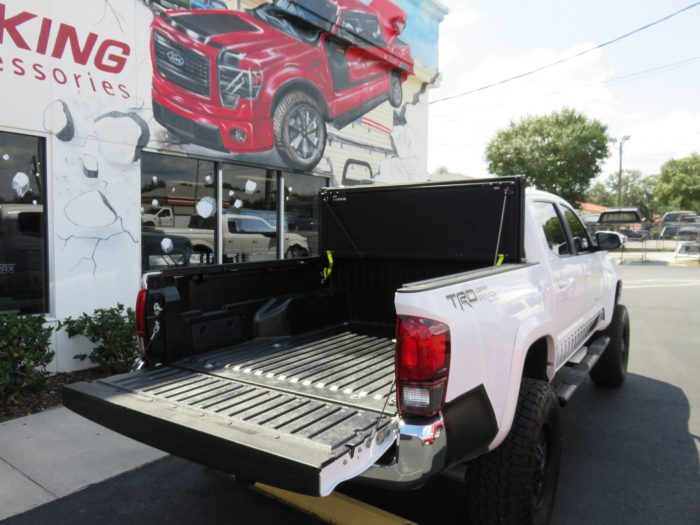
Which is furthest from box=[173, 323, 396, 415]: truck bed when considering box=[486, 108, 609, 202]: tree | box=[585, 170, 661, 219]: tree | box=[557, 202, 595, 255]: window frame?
box=[585, 170, 661, 219]: tree

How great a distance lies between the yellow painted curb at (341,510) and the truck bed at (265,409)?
0.66m

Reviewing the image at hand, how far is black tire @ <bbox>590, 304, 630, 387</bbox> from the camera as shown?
5.35 meters

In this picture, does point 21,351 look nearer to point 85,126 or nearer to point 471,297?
point 85,126

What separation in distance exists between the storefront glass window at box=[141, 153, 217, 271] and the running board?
16.2 ft

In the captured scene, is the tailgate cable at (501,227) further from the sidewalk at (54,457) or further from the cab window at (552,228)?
the sidewalk at (54,457)

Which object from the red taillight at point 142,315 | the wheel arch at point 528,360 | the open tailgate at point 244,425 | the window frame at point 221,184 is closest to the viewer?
the open tailgate at point 244,425

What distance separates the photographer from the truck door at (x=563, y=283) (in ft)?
12.0

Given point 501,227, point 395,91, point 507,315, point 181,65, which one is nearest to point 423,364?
point 507,315

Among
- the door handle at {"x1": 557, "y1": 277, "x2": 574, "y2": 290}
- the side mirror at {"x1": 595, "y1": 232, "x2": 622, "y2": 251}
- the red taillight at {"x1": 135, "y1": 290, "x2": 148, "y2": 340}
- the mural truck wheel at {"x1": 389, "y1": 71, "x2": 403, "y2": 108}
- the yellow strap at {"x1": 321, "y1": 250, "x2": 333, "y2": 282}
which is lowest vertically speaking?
the red taillight at {"x1": 135, "y1": 290, "x2": 148, "y2": 340}

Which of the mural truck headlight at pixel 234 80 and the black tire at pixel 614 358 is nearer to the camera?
the black tire at pixel 614 358

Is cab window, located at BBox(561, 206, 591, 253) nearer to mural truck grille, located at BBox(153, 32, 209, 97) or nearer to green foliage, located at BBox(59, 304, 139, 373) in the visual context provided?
green foliage, located at BBox(59, 304, 139, 373)

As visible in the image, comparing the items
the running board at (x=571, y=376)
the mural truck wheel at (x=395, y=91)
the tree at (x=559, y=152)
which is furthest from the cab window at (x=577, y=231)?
the tree at (x=559, y=152)

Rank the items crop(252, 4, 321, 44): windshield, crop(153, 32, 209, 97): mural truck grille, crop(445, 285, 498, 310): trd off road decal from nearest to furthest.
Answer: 1. crop(445, 285, 498, 310): trd off road decal
2. crop(153, 32, 209, 97): mural truck grille
3. crop(252, 4, 321, 44): windshield

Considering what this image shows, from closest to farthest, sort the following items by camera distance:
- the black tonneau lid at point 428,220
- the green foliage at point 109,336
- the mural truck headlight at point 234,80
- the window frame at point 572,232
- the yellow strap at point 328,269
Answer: the black tonneau lid at point 428,220 < the window frame at point 572,232 < the yellow strap at point 328,269 < the green foliage at point 109,336 < the mural truck headlight at point 234,80
